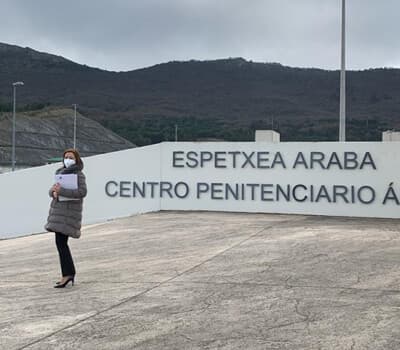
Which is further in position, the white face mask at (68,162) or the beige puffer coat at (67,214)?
the white face mask at (68,162)

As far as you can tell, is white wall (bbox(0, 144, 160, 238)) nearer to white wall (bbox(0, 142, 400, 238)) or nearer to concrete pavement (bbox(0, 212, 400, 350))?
white wall (bbox(0, 142, 400, 238))

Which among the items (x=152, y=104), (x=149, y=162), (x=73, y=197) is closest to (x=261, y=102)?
(x=152, y=104)

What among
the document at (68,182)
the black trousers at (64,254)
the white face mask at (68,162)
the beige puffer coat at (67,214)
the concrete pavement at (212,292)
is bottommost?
the concrete pavement at (212,292)

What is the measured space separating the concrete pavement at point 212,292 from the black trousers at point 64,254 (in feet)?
0.78

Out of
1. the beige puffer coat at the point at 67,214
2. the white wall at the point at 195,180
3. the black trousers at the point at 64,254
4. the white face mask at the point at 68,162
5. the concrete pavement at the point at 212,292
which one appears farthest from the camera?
the white wall at the point at 195,180

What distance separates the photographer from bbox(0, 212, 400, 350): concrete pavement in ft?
18.9

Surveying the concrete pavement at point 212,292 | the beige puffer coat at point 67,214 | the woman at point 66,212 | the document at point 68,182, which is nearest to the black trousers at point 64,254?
the woman at point 66,212

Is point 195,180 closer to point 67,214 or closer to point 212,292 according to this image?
point 67,214

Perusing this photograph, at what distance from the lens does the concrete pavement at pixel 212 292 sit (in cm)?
576

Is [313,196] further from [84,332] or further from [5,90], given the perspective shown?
[5,90]

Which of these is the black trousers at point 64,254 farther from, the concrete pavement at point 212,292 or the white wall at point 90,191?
the white wall at point 90,191

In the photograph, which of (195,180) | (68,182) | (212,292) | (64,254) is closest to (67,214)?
(68,182)

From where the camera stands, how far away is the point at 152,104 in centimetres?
→ 16138

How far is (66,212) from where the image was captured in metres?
7.96
